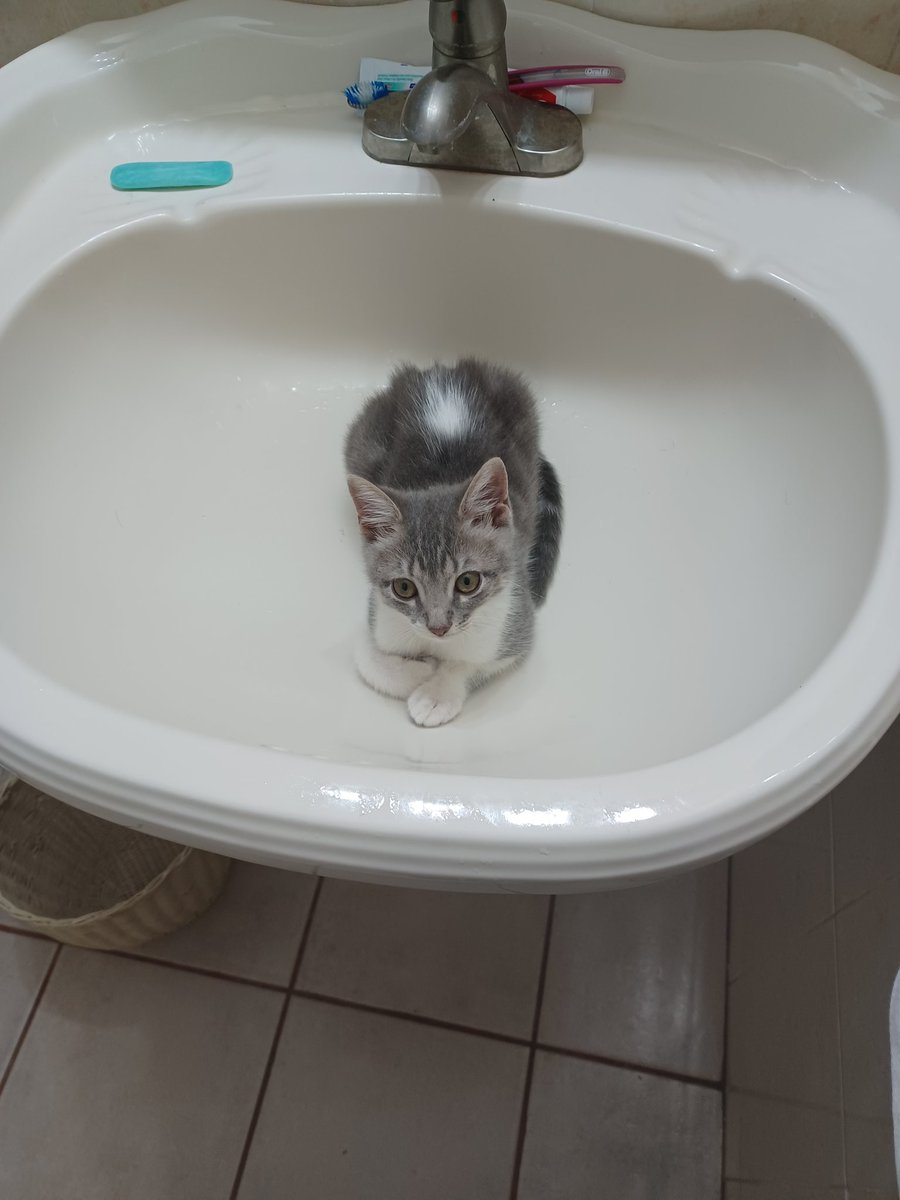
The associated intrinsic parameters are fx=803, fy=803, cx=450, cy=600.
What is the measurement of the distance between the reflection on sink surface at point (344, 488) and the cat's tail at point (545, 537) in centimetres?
2

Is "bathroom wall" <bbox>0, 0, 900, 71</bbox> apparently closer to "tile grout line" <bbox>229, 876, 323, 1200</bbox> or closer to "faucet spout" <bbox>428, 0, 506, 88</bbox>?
"faucet spout" <bbox>428, 0, 506, 88</bbox>

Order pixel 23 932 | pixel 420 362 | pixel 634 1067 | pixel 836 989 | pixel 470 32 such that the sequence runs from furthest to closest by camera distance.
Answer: pixel 23 932 < pixel 634 1067 < pixel 420 362 < pixel 836 989 < pixel 470 32

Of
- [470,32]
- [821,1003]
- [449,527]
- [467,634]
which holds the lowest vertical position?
[821,1003]

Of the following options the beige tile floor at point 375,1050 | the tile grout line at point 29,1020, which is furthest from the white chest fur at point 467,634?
the tile grout line at point 29,1020

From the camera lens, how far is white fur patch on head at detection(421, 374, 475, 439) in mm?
878

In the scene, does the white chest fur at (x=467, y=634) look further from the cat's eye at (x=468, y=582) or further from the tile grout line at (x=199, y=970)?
the tile grout line at (x=199, y=970)

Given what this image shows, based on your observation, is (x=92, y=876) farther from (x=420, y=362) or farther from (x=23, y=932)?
(x=420, y=362)

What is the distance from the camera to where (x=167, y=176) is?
846 mm

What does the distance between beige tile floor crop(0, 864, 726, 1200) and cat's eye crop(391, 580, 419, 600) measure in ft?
2.07

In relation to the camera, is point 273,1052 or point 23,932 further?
point 23,932

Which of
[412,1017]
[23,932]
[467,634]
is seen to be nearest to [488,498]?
[467,634]

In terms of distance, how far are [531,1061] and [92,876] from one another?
69 centimetres

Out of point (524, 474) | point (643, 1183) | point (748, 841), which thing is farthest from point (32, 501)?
point (643, 1183)

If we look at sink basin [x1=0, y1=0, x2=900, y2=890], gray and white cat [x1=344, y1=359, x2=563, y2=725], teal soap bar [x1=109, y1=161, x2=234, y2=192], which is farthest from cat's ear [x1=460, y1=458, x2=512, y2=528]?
teal soap bar [x1=109, y1=161, x2=234, y2=192]
